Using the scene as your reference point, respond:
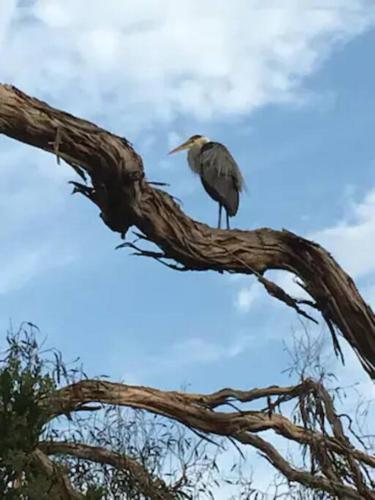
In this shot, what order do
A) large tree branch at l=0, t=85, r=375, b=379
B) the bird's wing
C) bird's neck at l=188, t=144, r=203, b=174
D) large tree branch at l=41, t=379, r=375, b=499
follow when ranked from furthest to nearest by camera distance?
bird's neck at l=188, t=144, r=203, b=174 < the bird's wing < large tree branch at l=41, t=379, r=375, b=499 < large tree branch at l=0, t=85, r=375, b=379

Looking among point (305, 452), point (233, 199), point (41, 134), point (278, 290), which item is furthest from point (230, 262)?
point (233, 199)

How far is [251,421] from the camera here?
4.76 metres

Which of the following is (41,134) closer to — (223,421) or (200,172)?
(223,421)

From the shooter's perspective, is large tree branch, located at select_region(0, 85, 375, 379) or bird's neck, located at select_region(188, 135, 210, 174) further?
bird's neck, located at select_region(188, 135, 210, 174)

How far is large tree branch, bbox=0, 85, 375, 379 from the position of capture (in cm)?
338

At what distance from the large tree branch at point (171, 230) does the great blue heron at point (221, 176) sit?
3.75 metres

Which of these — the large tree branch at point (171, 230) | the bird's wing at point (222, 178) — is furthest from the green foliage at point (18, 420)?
the bird's wing at point (222, 178)

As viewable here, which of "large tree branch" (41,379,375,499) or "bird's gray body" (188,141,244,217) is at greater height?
"bird's gray body" (188,141,244,217)

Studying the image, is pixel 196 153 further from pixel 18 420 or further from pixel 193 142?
pixel 18 420

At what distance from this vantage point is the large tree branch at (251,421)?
14.4 feet

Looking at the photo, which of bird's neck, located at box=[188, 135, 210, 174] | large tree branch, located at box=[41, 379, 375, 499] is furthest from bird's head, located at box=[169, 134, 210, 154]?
large tree branch, located at box=[41, 379, 375, 499]

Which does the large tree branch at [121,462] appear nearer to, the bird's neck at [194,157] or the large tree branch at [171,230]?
the large tree branch at [171,230]

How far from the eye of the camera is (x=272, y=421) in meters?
4.83

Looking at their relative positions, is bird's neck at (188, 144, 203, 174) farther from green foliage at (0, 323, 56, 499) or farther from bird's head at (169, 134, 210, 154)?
green foliage at (0, 323, 56, 499)
